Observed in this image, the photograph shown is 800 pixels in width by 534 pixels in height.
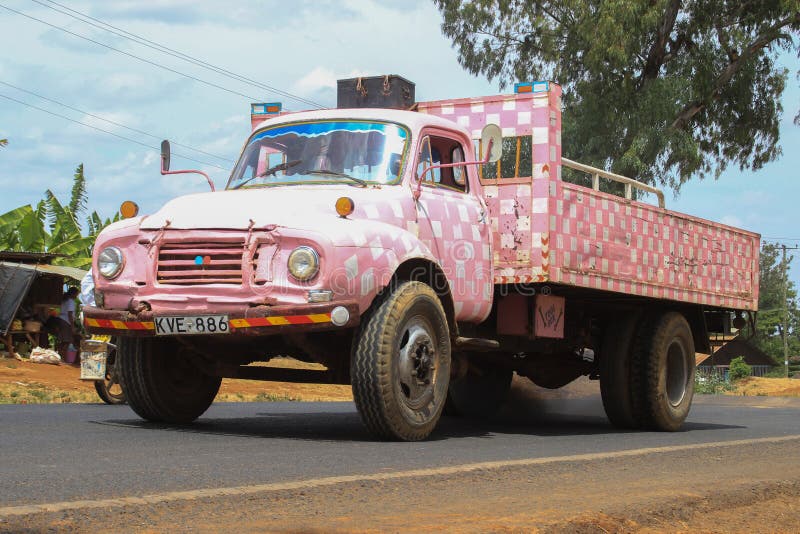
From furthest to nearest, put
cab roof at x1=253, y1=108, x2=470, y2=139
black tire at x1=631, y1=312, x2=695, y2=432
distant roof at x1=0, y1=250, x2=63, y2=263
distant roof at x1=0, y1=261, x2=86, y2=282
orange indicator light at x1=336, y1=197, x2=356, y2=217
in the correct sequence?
1. distant roof at x1=0, y1=250, x2=63, y2=263
2. distant roof at x1=0, y1=261, x2=86, y2=282
3. black tire at x1=631, y1=312, x2=695, y2=432
4. cab roof at x1=253, y1=108, x2=470, y2=139
5. orange indicator light at x1=336, y1=197, x2=356, y2=217

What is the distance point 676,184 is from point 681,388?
2261 cm

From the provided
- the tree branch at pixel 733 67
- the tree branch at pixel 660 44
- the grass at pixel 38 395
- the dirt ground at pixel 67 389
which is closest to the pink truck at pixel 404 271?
the grass at pixel 38 395

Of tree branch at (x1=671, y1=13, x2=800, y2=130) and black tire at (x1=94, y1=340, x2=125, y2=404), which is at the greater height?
tree branch at (x1=671, y1=13, x2=800, y2=130)

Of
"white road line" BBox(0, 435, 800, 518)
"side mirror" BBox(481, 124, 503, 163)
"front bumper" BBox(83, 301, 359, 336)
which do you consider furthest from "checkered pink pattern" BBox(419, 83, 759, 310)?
"front bumper" BBox(83, 301, 359, 336)

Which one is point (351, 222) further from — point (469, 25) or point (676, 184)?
point (469, 25)

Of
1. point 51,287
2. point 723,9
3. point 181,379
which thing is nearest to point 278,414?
point 181,379

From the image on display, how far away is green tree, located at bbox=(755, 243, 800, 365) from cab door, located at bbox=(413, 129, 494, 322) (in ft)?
310

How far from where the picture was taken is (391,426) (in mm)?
8266

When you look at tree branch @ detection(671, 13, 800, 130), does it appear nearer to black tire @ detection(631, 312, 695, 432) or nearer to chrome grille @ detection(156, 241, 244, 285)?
black tire @ detection(631, 312, 695, 432)

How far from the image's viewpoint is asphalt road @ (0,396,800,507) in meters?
5.85

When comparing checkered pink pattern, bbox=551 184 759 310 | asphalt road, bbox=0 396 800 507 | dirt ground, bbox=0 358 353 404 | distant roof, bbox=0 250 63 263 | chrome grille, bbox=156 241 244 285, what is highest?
distant roof, bbox=0 250 63 263

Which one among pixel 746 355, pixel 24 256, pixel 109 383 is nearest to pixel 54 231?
→ pixel 24 256

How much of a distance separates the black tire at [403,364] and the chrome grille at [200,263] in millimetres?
972

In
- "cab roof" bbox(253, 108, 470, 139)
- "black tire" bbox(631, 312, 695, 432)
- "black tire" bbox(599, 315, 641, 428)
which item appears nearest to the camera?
"cab roof" bbox(253, 108, 470, 139)
